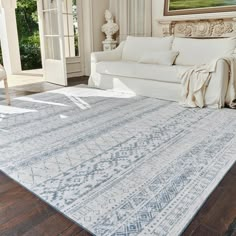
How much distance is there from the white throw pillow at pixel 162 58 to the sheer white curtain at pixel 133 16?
3.92 feet

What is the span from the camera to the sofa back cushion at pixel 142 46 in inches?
158

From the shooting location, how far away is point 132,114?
9.55ft

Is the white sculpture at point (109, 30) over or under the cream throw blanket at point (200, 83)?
over

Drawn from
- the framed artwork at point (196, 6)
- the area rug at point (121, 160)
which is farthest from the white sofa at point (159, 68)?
the framed artwork at point (196, 6)

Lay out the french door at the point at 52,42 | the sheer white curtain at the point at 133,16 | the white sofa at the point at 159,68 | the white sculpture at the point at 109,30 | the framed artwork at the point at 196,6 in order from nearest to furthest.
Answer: the white sofa at the point at 159,68
the framed artwork at the point at 196,6
the french door at the point at 52,42
the sheer white curtain at the point at 133,16
the white sculpture at the point at 109,30

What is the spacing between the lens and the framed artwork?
3.92 meters

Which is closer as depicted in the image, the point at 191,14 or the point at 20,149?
the point at 20,149

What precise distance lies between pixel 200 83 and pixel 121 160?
5.57 feet

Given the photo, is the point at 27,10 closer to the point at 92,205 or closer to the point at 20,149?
the point at 20,149

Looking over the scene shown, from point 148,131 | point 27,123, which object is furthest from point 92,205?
point 27,123

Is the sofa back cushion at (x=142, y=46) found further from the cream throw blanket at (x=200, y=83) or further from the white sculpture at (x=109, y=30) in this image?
the cream throw blanket at (x=200, y=83)

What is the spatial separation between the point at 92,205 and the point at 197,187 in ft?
2.13

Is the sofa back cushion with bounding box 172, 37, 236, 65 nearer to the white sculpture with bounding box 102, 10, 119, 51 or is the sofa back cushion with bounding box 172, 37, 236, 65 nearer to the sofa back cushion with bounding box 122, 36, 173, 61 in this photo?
the sofa back cushion with bounding box 122, 36, 173, 61

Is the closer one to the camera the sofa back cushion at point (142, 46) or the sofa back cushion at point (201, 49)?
the sofa back cushion at point (201, 49)
